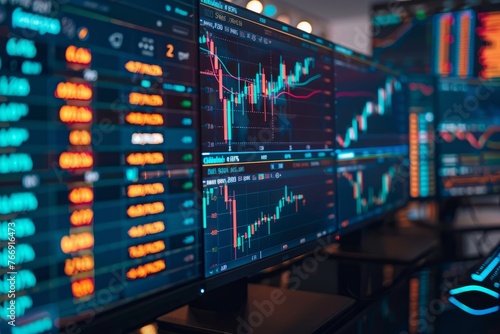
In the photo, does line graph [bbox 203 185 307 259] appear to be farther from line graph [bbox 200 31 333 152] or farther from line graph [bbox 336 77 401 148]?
line graph [bbox 336 77 401 148]

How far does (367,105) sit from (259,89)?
60 cm

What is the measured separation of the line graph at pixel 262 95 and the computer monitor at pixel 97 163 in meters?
0.05

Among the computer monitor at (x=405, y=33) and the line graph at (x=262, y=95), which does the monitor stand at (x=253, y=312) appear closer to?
the line graph at (x=262, y=95)

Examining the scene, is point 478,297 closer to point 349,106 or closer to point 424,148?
point 349,106

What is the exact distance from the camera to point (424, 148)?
1.85m

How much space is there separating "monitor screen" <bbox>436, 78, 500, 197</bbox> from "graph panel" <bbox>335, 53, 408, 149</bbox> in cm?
18

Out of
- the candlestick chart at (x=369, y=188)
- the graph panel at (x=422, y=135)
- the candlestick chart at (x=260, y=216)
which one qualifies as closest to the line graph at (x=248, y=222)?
the candlestick chart at (x=260, y=216)

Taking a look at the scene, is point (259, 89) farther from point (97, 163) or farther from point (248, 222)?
point (97, 163)

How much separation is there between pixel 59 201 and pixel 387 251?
3.65ft

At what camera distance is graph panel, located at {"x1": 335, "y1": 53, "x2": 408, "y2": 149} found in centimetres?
133

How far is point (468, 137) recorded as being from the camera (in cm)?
190

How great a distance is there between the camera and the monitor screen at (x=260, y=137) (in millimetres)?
859

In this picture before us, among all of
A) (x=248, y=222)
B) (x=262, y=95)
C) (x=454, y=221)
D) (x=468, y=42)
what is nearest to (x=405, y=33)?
(x=468, y=42)

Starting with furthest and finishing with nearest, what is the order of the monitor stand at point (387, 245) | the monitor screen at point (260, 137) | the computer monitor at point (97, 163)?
the monitor stand at point (387, 245) < the monitor screen at point (260, 137) < the computer monitor at point (97, 163)
